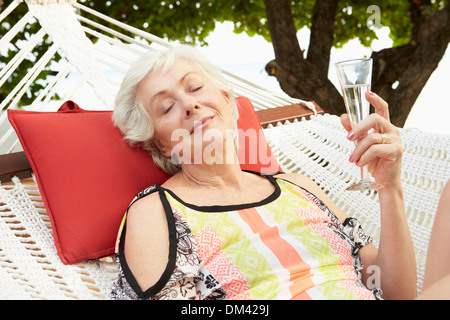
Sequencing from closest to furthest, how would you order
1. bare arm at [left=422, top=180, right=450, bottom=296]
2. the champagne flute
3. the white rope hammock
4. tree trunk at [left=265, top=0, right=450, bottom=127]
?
1. bare arm at [left=422, top=180, right=450, bottom=296]
2. the champagne flute
3. the white rope hammock
4. tree trunk at [left=265, top=0, right=450, bottom=127]

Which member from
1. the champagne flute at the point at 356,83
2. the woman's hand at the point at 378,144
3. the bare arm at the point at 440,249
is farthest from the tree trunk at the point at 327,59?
the bare arm at the point at 440,249

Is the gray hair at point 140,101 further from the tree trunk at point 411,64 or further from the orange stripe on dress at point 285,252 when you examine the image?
the tree trunk at point 411,64

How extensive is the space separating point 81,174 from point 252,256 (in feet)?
2.05

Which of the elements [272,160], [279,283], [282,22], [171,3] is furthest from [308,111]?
[171,3]

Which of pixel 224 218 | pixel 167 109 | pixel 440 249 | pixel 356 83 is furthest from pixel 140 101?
pixel 440 249

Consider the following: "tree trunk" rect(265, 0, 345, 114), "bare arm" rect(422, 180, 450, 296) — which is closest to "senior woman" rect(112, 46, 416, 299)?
"bare arm" rect(422, 180, 450, 296)

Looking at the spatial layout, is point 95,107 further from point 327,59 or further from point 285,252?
point 327,59

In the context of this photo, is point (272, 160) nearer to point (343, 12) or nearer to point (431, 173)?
point (431, 173)

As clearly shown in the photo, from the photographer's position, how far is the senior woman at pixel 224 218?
4.52ft

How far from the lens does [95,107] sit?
2.73m

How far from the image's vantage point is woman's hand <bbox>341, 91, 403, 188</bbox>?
1310 millimetres

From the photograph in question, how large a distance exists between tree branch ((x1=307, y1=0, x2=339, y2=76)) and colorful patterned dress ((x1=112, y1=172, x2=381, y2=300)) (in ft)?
11.7

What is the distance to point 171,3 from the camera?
5113 mm

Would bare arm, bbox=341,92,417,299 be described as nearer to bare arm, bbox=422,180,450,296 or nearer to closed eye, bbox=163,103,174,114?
bare arm, bbox=422,180,450,296
